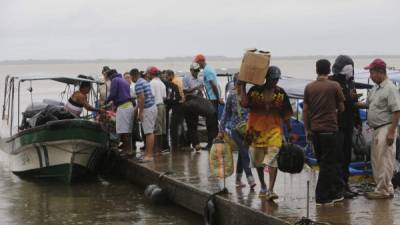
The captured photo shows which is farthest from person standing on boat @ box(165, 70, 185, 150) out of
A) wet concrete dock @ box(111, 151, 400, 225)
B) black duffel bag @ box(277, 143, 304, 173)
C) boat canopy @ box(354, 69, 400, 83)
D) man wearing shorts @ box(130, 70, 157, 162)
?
black duffel bag @ box(277, 143, 304, 173)

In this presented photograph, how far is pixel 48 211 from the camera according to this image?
38.7 ft

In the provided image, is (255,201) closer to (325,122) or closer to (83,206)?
(325,122)

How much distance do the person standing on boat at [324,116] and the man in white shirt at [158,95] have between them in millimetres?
5475

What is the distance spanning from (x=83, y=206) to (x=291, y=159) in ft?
15.8

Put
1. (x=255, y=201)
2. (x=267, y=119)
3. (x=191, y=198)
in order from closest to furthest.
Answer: (x=267, y=119), (x=255, y=201), (x=191, y=198)

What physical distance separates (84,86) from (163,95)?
1540mm

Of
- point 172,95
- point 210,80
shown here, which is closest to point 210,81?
point 210,80

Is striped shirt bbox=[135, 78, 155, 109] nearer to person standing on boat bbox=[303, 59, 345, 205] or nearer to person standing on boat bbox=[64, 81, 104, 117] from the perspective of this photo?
person standing on boat bbox=[64, 81, 104, 117]

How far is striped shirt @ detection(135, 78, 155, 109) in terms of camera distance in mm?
12625

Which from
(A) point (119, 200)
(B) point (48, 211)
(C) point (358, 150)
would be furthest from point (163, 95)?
(C) point (358, 150)

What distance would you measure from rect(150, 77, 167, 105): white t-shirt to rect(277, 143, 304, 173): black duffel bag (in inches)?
208

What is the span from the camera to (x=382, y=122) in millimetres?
8688

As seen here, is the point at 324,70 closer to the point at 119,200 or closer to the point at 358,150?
the point at 358,150

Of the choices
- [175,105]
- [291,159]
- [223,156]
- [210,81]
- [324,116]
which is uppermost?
[210,81]
